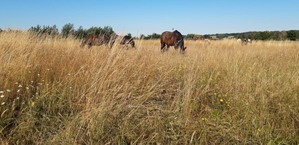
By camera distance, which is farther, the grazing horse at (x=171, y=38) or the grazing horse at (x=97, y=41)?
the grazing horse at (x=171, y=38)

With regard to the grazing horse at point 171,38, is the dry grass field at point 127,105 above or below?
below

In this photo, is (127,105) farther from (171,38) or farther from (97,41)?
(171,38)

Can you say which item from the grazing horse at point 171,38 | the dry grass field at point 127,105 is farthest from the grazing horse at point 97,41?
the grazing horse at point 171,38

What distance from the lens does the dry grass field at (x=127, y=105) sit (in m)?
2.78

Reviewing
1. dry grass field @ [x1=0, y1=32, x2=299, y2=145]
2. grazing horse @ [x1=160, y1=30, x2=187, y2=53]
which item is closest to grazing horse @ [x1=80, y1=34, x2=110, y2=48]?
dry grass field @ [x1=0, y1=32, x2=299, y2=145]

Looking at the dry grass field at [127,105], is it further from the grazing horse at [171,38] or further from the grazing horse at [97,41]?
the grazing horse at [171,38]

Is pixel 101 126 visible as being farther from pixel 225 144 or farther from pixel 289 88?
pixel 289 88

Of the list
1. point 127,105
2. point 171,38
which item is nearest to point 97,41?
point 127,105

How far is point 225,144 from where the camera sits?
281cm

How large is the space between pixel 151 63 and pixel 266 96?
1927mm

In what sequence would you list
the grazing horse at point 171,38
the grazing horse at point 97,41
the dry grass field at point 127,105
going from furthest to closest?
the grazing horse at point 171,38 → the grazing horse at point 97,41 → the dry grass field at point 127,105

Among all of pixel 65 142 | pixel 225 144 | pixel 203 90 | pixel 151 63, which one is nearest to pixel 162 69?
pixel 151 63

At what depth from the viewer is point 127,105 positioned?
127 inches

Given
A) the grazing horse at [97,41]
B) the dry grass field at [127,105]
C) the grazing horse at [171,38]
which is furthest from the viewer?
the grazing horse at [171,38]
